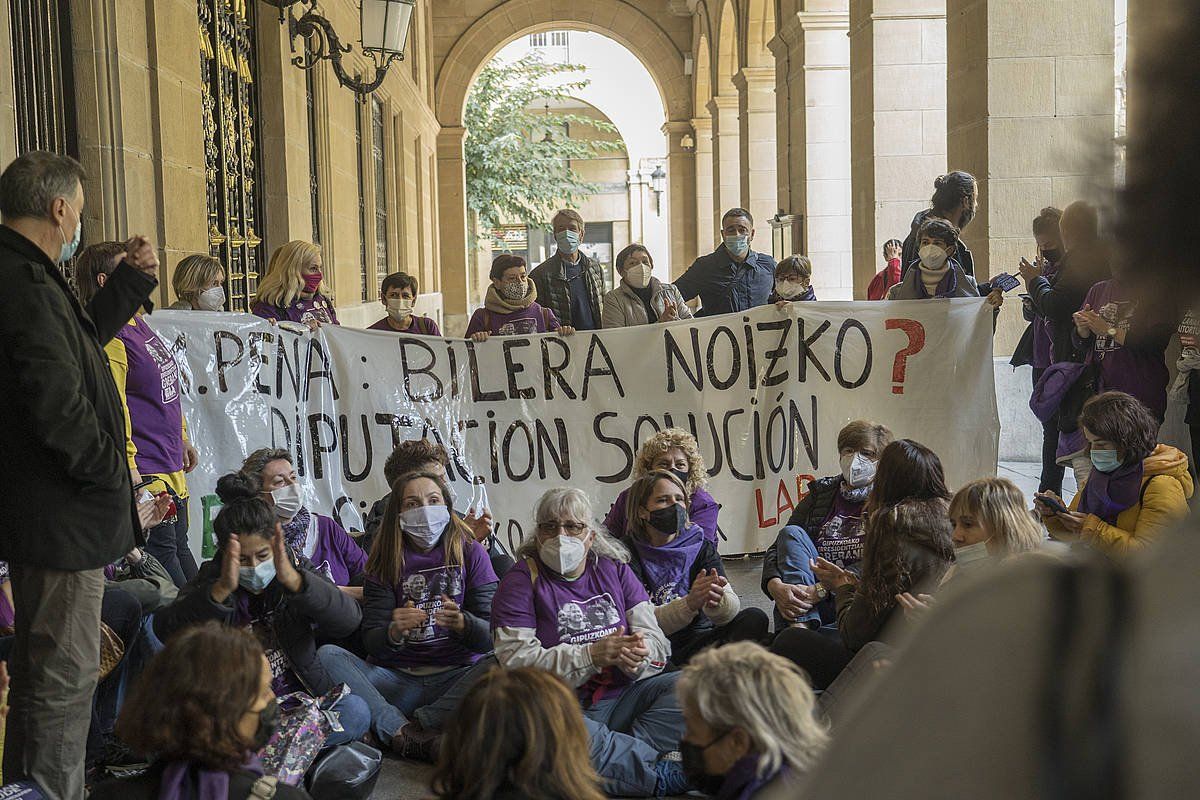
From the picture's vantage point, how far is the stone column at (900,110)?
38.2 ft

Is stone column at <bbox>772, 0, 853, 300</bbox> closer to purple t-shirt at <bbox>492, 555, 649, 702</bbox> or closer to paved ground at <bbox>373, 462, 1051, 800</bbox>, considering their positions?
paved ground at <bbox>373, 462, 1051, 800</bbox>

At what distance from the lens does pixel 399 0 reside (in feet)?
30.1

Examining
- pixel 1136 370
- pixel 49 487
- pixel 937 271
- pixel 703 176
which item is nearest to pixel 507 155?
pixel 703 176

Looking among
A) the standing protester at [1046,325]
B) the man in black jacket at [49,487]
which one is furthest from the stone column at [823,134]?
the man in black jacket at [49,487]

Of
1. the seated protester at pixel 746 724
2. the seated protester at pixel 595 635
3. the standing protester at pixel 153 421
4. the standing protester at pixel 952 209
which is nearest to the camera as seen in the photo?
the seated protester at pixel 746 724

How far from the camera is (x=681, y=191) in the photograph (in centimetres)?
3253

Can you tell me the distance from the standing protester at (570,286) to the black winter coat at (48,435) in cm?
483

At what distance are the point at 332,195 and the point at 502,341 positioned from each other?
594 cm

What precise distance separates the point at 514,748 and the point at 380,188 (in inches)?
634

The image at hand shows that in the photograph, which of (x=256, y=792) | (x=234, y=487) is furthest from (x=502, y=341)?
(x=256, y=792)

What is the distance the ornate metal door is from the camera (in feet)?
27.2

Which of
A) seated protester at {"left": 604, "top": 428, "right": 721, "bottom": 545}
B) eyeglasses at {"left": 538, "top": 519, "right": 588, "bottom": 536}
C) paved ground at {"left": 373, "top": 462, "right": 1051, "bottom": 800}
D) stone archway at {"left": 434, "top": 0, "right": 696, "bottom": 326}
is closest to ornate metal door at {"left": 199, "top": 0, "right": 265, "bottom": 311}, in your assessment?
seated protester at {"left": 604, "top": 428, "right": 721, "bottom": 545}

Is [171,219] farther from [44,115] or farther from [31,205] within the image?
[31,205]

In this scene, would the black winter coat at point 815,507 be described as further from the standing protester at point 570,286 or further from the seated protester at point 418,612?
the standing protester at point 570,286
